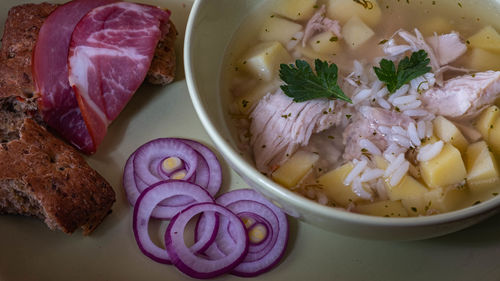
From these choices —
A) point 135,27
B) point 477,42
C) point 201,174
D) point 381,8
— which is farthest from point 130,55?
point 477,42

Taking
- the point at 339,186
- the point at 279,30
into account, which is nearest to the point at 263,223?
the point at 339,186

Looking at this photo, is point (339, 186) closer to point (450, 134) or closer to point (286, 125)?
point (286, 125)

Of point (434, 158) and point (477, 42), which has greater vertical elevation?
point (477, 42)

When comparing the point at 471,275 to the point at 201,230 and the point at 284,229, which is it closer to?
the point at 284,229

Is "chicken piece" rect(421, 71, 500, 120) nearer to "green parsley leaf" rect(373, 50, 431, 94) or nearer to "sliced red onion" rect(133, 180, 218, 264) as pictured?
"green parsley leaf" rect(373, 50, 431, 94)

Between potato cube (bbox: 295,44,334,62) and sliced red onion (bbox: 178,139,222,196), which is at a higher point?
potato cube (bbox: 295,44,334,62)

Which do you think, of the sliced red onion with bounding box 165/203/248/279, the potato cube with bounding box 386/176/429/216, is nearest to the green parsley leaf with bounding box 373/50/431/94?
the potato cube with bounding box 386/176/429/216
